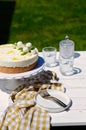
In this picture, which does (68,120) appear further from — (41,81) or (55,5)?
(55,5)

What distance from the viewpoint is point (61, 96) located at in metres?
2.84

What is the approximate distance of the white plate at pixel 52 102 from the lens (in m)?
2.67

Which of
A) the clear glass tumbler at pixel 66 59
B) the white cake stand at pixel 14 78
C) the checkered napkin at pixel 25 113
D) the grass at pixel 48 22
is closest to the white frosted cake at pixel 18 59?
the white cake stand at pixel 14 78

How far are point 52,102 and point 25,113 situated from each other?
0.81 feet

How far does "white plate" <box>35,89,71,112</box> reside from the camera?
267cm

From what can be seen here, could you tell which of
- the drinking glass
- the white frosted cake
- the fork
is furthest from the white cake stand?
the drinking glass

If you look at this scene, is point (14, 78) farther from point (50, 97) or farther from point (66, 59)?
point (66, 59)

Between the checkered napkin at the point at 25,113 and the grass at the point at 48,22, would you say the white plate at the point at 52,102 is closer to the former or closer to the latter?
the checkered napkin at the point at 25,113

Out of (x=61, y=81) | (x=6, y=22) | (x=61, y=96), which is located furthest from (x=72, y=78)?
(x=6, y=22)

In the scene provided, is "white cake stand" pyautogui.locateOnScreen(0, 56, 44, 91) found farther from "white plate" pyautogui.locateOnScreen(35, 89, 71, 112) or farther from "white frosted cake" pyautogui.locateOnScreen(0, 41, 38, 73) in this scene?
"white plate" pyautogui.locateOnScreen(35, 89, 71, 112)

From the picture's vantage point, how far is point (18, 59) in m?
2.89

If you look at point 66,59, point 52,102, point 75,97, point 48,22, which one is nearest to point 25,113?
point 52,102

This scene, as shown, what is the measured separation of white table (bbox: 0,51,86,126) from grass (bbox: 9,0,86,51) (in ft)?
7.85

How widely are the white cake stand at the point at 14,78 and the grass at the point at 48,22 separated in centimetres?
268
